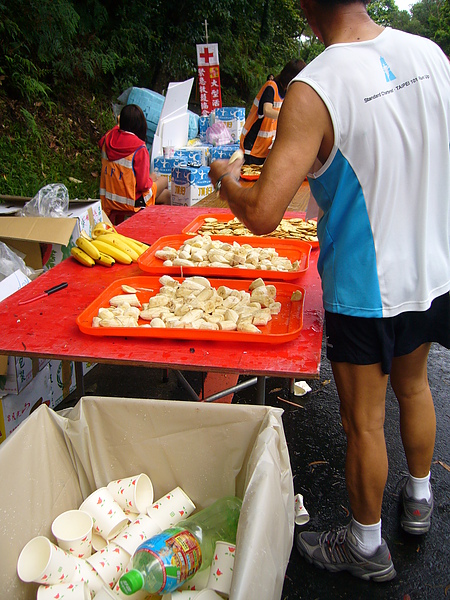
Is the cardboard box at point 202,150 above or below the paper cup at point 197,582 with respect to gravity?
above

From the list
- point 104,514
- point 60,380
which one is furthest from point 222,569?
point 60,380

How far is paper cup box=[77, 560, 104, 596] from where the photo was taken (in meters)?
1.26

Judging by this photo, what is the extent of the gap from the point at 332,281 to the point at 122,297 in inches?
35.0

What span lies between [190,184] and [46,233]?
177 cm

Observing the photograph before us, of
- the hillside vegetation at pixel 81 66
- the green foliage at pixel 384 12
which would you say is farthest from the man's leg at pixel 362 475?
the green foliage at pixel 384 12

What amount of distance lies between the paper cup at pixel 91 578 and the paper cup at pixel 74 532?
0.05 meters

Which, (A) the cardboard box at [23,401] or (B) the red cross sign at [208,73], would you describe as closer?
(A) the cardboard box at [23,401]

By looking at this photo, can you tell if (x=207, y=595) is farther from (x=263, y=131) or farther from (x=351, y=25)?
(x=263, y=131)

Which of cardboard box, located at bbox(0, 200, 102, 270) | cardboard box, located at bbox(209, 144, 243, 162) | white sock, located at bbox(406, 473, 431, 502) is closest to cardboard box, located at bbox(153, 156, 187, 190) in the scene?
cardboard box, located at bbox(209, 144, 243, 162)

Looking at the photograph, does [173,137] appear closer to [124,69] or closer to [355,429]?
[124,69]

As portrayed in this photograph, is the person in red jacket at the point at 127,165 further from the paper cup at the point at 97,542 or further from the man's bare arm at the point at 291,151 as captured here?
the paper cup at the point at 97,542

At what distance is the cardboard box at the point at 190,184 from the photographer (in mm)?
4488

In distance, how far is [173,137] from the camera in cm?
677

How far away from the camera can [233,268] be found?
2.38 metres
